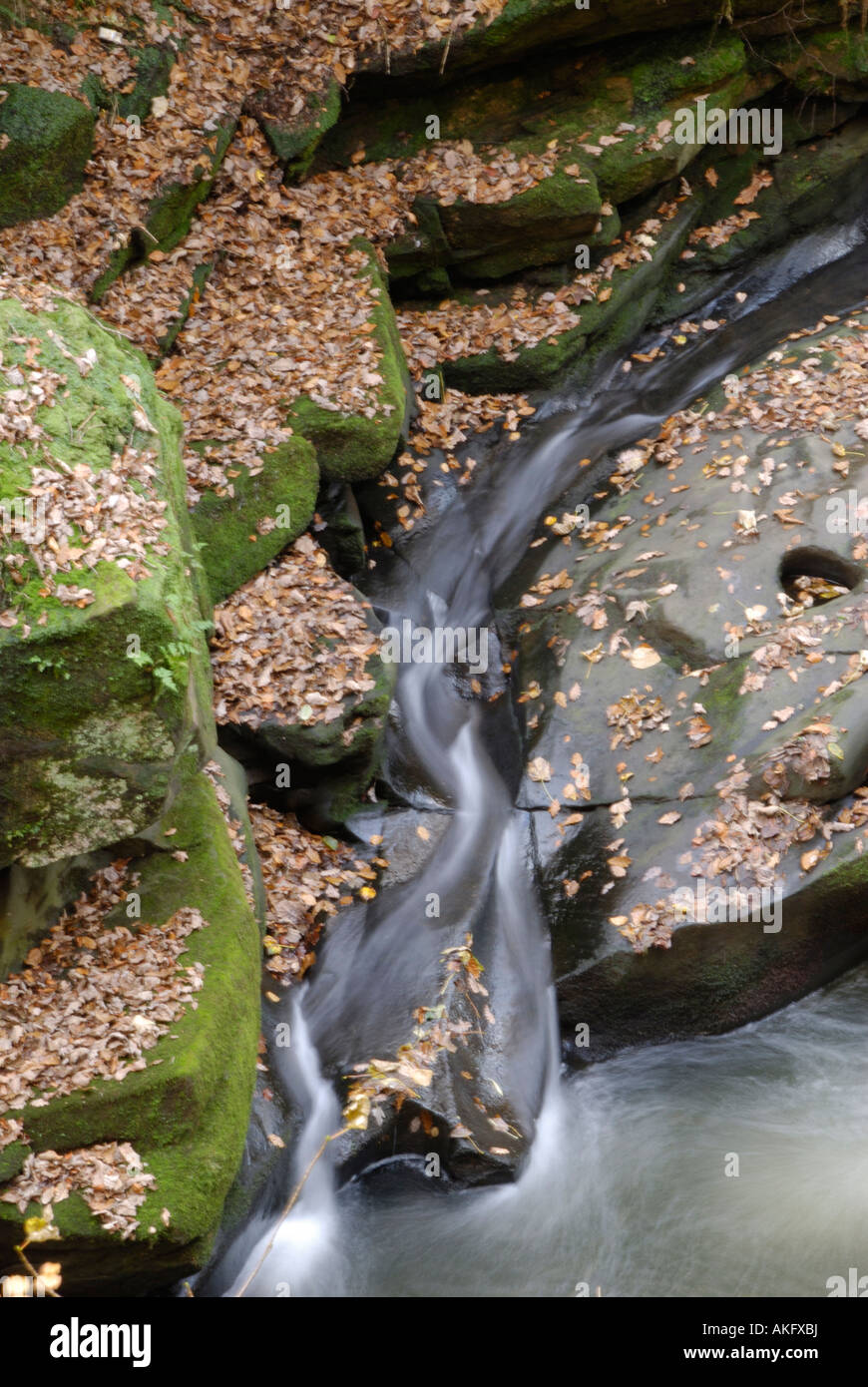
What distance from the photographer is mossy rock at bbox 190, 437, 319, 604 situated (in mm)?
9391

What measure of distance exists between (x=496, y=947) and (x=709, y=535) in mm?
3961

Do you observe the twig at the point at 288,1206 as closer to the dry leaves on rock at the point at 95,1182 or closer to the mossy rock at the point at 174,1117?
the mossy rock at the point at 174,1117

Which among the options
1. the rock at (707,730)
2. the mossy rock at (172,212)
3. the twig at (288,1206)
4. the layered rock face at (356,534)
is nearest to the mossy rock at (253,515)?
the layered rock face at (356,534)

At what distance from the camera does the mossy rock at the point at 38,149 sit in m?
9.59

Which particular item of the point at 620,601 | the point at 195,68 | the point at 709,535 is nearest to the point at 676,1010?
the point at 620,601

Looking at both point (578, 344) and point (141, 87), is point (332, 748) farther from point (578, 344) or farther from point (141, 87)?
point (141, 87)

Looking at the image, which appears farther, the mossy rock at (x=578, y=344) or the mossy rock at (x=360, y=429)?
the mossy rock at (x=578, y=344)

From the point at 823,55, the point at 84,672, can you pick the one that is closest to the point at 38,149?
the point at 84,672

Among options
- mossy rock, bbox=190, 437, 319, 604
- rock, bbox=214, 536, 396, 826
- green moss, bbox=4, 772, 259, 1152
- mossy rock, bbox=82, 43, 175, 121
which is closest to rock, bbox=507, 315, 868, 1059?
rock, bbox=214, 536, 396, 826

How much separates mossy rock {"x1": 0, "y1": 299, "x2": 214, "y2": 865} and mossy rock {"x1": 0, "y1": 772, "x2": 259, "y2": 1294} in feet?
3.17

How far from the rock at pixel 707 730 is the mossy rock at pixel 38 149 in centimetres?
525

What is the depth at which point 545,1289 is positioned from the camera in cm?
664

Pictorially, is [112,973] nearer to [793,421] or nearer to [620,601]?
[620,601]

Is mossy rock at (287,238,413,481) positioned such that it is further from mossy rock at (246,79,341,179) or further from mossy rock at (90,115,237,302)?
mossy rock at (246,79,341,179)
